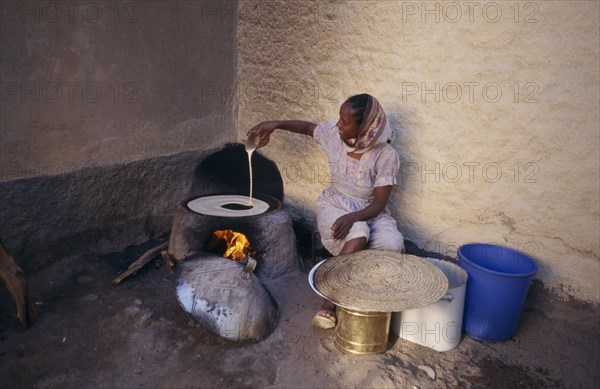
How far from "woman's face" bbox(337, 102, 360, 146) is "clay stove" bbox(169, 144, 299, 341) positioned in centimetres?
90

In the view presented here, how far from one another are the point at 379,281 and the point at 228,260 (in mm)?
1048

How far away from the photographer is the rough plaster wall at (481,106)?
3.17m

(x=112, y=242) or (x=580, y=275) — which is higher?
(x=580, y=275)

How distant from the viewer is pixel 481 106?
347 cm

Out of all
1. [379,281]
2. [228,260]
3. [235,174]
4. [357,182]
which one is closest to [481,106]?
[357,182]

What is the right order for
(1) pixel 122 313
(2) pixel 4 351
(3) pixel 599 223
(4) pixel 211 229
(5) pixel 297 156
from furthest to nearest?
(5) pixel 297 156
(4) pixel 211 229
(1) pixel 122 313
(3) pixel 599 223
(2) pixel 4 351

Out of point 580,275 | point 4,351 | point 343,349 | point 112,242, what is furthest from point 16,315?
point 580,275

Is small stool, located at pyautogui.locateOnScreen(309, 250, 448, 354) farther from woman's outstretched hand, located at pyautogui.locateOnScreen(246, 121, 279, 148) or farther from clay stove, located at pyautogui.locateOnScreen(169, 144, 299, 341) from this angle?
woman's outstretched hand, located at pyautogui.locateOnScreen(246, 121, 279, 148)

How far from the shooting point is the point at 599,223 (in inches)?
126

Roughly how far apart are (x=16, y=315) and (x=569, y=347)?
A: 359 cm

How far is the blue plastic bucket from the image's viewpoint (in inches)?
126

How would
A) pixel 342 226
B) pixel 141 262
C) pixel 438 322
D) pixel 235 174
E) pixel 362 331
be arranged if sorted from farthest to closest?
pixel 235 174 < pixel 141 262 < pixel 342 226 < pixel 438 322 < pixel 362 331

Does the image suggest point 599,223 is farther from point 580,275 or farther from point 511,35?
→ point 511,35

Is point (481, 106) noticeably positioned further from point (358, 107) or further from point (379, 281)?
point (379, 281)
